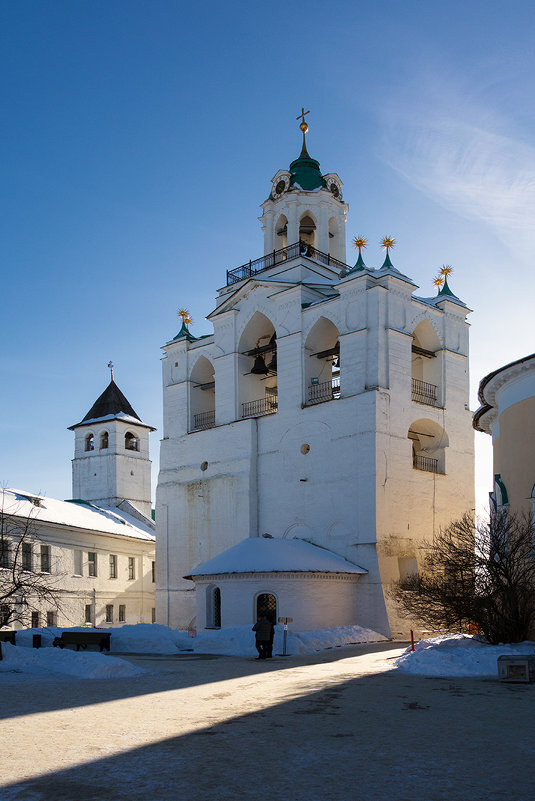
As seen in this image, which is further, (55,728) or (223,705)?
(223,705)

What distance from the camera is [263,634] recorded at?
21.8m

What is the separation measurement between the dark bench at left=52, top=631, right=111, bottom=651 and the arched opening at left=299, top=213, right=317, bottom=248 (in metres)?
24.1

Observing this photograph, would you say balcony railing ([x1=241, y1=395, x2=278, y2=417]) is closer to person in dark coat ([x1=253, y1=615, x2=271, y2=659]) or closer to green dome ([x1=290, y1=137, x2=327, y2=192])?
green dome ([x1=290, y1=137, x2=327, y2=192])

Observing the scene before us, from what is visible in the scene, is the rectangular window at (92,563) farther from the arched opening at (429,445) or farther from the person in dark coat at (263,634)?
the person in dark coat at (263,634)

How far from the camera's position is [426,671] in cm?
1727

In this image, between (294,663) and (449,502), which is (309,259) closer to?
(449,502)

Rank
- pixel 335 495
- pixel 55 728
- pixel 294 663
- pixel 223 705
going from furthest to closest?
pixel 335 495, pixel 294 663, pixel 223 705, pixel 55 728

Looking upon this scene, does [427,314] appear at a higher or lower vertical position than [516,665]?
higher

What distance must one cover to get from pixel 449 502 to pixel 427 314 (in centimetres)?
889

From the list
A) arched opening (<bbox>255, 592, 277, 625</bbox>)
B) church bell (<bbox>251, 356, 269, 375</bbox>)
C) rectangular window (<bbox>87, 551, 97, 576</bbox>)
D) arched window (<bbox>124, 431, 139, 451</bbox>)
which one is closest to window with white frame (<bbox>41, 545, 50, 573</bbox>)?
rectangular window (<bbox>87, 551, 97, 576</bbox>)

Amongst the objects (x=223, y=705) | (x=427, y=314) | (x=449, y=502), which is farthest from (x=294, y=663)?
(x=427, y=314)

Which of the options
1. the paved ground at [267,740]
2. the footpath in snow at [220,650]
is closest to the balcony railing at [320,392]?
the footpath in snow at [220,650]

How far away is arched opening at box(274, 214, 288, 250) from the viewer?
4322 centimetres

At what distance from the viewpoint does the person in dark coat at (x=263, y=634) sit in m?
21.7
